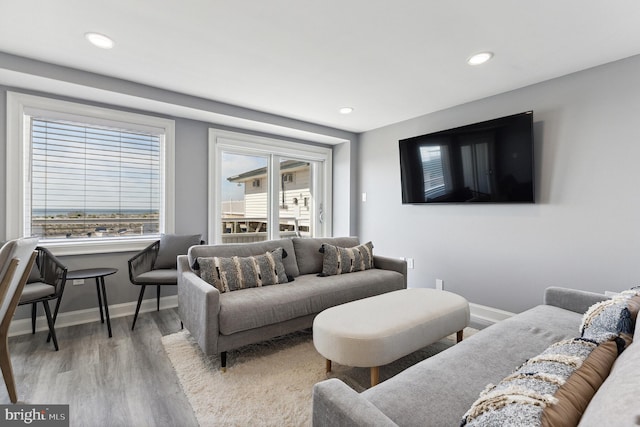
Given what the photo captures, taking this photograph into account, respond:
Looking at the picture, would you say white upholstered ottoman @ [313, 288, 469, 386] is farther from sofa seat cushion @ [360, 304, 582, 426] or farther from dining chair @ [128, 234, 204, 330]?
dining chair @ [128, 234, 204, 330]

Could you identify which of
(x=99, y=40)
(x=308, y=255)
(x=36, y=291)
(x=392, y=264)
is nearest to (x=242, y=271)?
(x=308, y=255)

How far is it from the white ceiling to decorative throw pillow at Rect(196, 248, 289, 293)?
164 cm

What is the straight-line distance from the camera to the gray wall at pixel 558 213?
94.2 inches

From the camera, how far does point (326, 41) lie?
2.14m

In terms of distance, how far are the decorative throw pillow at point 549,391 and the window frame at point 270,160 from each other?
11.5ft

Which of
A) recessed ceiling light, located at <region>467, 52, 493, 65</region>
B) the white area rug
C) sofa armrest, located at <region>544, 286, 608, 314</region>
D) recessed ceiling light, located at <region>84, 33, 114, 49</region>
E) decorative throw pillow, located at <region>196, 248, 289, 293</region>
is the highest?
recessed ceiling light, located at <region>84, 33, 114, 49</region>

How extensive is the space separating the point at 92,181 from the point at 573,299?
172 inches

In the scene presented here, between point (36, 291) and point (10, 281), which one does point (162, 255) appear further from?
point (10, 281)

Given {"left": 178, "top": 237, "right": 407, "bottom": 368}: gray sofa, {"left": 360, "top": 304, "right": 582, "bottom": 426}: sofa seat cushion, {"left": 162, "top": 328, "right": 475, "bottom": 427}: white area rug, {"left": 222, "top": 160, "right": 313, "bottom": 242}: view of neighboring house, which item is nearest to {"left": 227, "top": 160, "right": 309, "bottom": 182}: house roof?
{"left": 222, "top": 160, "right": 313, "bottom": 242}: view of neighboring house

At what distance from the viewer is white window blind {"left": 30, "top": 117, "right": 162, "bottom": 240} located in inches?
114

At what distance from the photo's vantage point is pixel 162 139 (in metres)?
3.48

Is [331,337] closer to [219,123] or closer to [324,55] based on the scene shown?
[324,55]

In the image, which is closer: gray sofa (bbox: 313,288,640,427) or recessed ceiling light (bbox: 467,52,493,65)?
gray sofa (bbox: 313,288,640,427)

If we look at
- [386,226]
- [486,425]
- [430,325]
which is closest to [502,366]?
[430,325]
